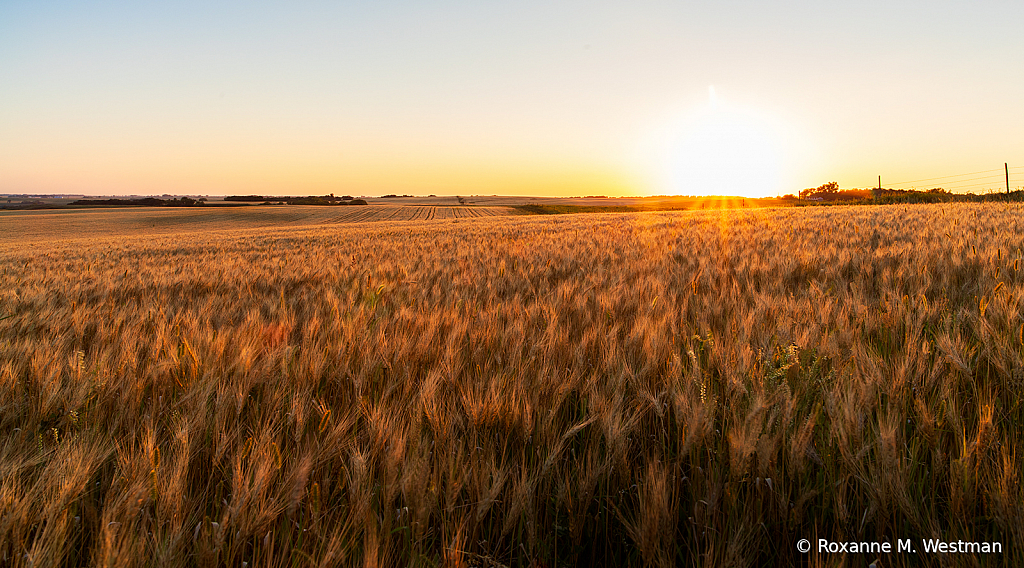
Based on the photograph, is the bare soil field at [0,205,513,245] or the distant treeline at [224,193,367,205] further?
the distant treeline at [224,193,367,205]

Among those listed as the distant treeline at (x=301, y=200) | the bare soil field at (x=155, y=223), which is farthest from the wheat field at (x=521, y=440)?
the distant treeline at (x=301, y=200)

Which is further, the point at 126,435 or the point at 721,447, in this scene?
the point at 126,435

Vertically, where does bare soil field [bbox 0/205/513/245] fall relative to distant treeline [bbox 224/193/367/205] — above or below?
below

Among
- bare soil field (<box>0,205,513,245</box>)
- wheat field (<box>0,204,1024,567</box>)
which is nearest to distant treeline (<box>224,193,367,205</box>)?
bare soil field (<box>0,205,513,245</box>)

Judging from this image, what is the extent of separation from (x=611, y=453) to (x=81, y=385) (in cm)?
177

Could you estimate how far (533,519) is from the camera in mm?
960

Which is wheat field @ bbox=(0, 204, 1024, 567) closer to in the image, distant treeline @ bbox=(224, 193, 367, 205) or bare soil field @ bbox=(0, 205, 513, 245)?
bare soil field @ bbox=(0, 205, 513, 245)

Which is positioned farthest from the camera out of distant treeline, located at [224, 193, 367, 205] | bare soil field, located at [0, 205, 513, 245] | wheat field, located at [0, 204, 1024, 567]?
distant treeline, located at [224, 193, 367, 205]

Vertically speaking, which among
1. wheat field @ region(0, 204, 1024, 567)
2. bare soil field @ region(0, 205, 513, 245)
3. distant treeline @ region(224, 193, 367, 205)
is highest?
distant treeline @ region(224, 193, 367, 205)

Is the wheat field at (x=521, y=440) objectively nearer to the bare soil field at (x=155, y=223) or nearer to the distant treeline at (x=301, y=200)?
the bare soil field at (x=155, y=223)

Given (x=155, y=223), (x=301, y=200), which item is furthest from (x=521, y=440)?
(x=301, y=200)

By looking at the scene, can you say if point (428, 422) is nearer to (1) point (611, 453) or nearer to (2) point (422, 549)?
(2) point (422, 549)

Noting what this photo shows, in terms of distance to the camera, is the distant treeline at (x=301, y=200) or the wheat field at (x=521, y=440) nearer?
the wheat field at (x=521, y=440)

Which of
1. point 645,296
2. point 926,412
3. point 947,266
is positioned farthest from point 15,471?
point 947,266
